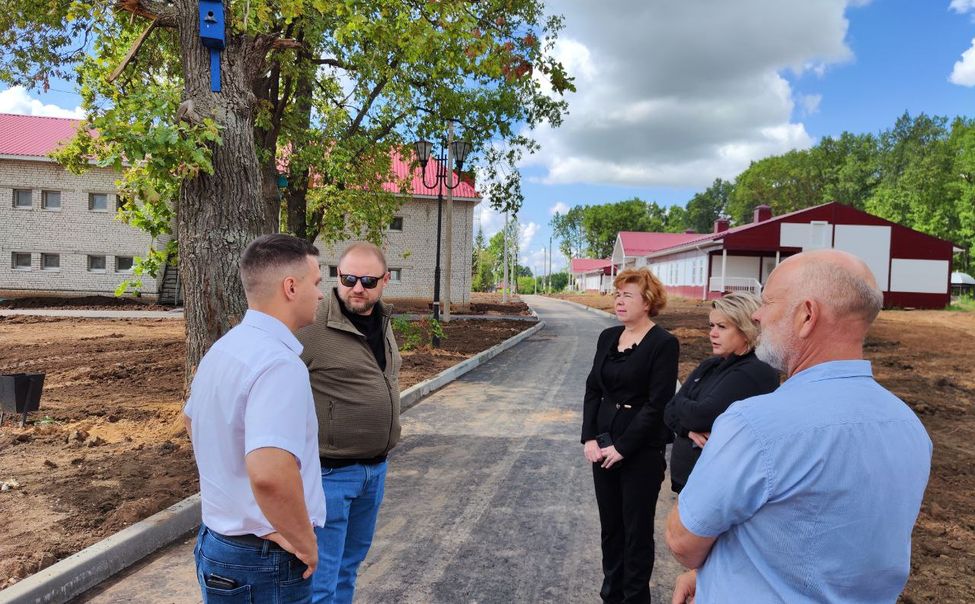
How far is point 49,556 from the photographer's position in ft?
12.2

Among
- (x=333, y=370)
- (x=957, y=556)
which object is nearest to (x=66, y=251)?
(x=333, y=370)

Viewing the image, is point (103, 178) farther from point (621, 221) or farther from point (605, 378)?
point (621, 221)

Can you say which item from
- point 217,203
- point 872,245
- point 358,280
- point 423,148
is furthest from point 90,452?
point 872,245

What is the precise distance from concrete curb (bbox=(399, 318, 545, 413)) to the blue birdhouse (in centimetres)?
435

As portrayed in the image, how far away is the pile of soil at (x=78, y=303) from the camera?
83.0 ft

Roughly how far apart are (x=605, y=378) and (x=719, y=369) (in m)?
0.63

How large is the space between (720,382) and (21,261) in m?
34.1

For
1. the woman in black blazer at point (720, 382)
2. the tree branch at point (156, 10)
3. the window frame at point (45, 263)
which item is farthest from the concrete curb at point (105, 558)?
the window frame at point (45, 263)

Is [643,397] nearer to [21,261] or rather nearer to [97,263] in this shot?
[97,263]

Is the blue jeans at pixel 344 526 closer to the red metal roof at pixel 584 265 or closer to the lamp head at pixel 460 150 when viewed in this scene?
the lamp head at pixel 460 150

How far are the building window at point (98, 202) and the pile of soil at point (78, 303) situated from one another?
4.28m

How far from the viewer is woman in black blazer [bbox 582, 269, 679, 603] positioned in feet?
10.8

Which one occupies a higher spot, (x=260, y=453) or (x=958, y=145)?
(x=958, y=145)

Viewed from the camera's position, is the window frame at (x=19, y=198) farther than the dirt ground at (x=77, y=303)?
Yes
